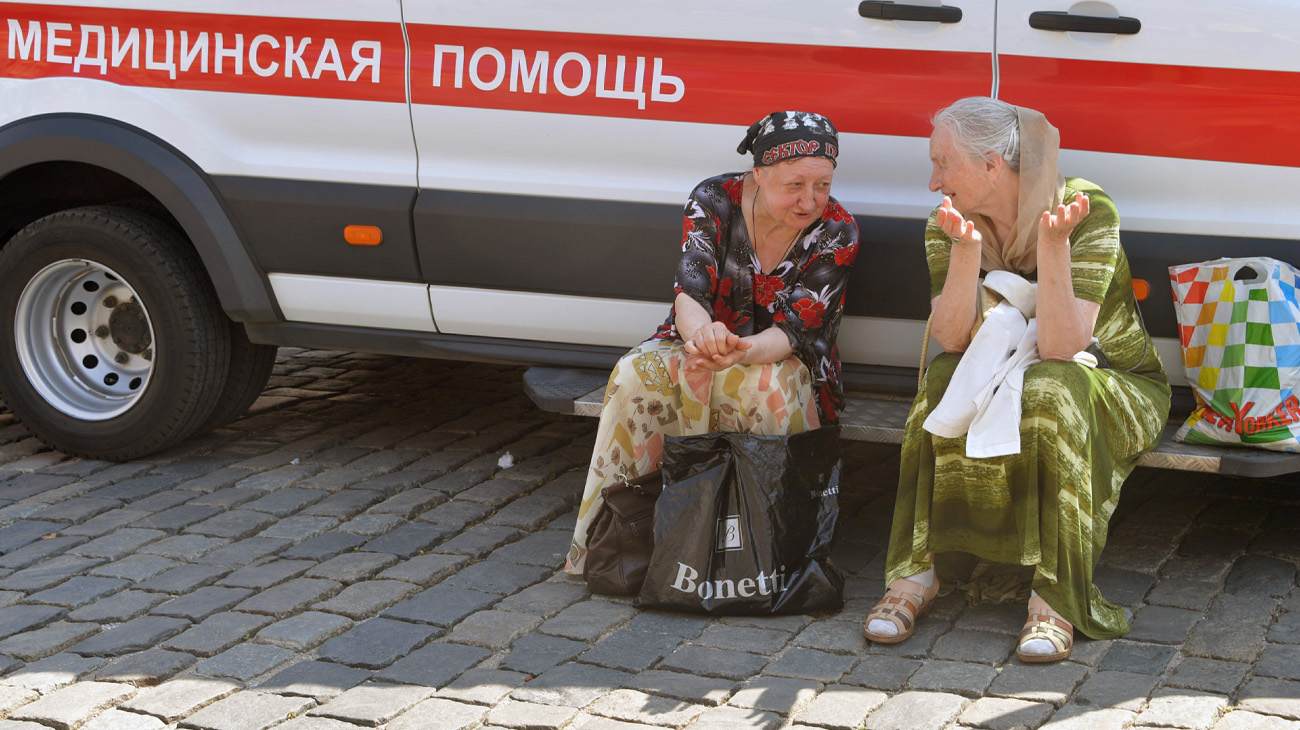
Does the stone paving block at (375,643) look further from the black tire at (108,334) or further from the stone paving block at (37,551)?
the black tire at (108,334)

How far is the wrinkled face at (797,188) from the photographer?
3764mm

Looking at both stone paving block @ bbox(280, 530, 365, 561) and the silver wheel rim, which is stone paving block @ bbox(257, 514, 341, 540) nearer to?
stone paving block @ bbox(280, 530, 365, 561)

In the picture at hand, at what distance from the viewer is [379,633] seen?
3.52m

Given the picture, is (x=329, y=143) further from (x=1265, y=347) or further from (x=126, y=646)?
(x=1265, y=347)

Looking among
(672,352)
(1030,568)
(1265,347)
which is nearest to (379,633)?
(672,352)

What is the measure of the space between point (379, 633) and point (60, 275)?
2.24m

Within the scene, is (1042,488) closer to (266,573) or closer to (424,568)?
(424,568)

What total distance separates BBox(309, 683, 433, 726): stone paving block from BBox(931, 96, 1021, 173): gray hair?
6.34 ft

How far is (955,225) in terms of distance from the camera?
338 centimetres

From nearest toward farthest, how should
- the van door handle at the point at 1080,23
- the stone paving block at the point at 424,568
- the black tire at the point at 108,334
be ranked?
the van door handle at the point at 1080,23 → the stone paving block at the point at 424,568 → the black tire at the point at 108,334

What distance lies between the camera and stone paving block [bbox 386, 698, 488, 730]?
3018mm

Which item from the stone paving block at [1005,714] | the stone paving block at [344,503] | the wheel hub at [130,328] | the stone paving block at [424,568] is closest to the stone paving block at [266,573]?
the stone paving block at [424,568]

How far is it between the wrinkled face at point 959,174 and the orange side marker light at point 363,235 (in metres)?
1.79

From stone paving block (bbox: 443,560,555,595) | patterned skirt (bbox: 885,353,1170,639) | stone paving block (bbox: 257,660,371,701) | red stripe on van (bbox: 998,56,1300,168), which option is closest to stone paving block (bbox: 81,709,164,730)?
stone paving block (bbox: 257,660,371,701)
